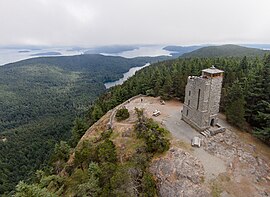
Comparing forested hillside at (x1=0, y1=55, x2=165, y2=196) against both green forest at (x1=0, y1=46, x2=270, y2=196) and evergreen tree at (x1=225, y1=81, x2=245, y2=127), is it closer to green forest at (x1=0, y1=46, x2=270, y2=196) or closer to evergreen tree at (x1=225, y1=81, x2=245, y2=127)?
green forest at (x1=0, y1=46, x2=270, y2=196)

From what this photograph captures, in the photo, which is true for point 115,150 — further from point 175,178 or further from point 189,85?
point 189,85

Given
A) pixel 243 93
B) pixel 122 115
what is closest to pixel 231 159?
pixel 243 93

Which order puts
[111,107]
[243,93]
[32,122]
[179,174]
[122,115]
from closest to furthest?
[179,174] < [243,93] < [122,115] < [111,107] < [32,122]

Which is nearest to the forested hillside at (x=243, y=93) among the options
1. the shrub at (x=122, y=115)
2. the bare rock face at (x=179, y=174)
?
the shrub at (x=122, y=115)

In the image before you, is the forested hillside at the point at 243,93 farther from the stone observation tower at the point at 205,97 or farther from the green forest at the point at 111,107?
the stone observation tower at the point at 205,97

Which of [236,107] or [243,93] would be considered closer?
[236,107]

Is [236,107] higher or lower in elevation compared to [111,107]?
higher

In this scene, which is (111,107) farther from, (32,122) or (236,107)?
(32,122)

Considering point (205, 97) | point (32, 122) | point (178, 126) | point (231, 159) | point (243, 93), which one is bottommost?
point (32, 122)
